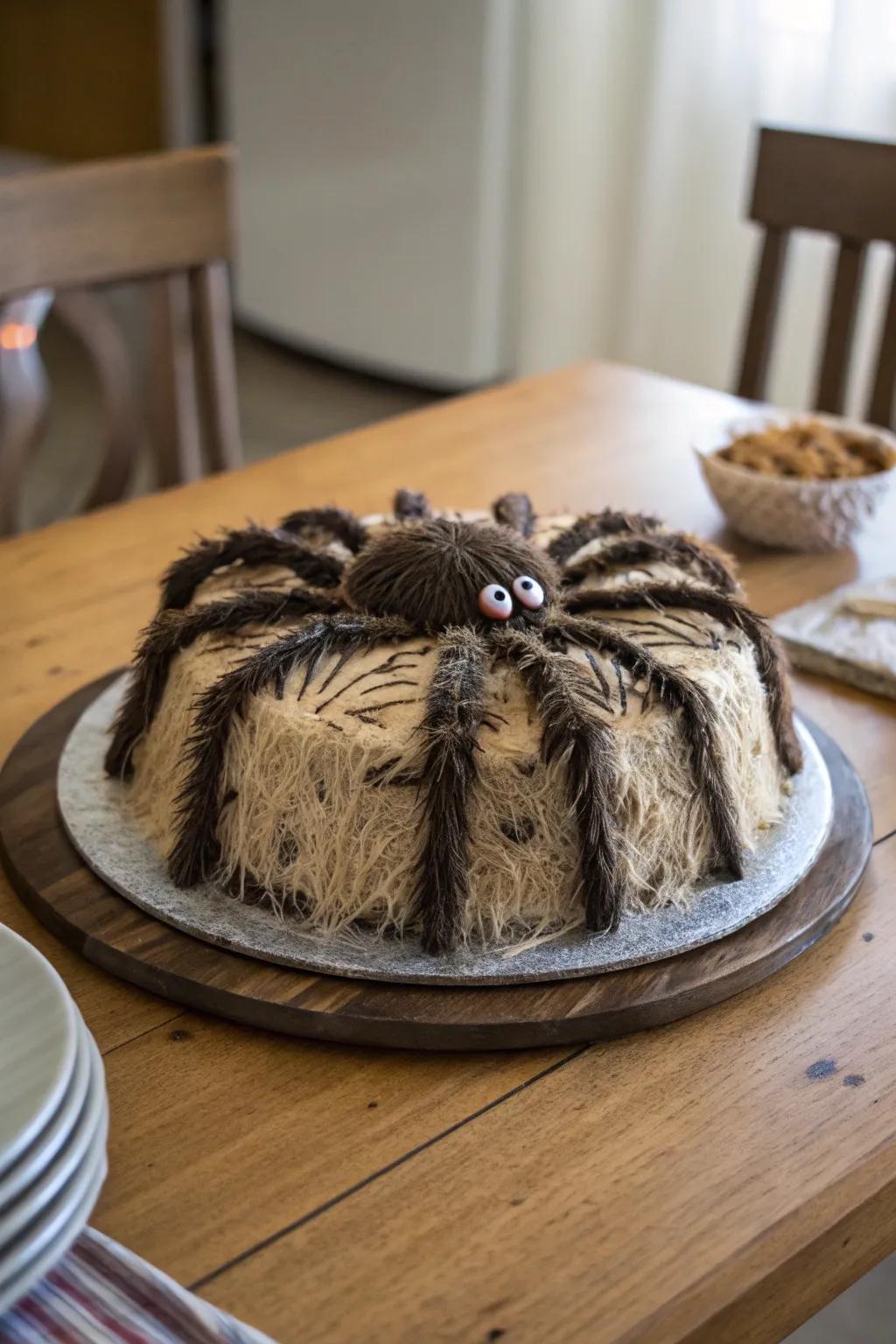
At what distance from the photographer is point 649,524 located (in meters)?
0.99

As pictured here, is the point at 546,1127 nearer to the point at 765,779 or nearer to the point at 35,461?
the point at 765,779

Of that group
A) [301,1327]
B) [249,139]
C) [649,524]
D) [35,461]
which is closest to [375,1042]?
[301,1327]

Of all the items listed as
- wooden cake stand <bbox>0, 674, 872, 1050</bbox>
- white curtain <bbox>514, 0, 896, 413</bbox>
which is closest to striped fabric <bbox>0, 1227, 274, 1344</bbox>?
wooden cake stand <bbox>0, 674, 872, 1050</bbox>

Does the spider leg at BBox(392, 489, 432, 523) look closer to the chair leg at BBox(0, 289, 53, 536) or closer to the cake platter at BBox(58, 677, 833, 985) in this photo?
the cake platter at BBox(58, 677, 833, 985)

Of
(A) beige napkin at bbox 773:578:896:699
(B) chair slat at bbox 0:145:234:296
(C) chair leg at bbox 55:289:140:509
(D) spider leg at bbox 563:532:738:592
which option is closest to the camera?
(D) spider leg at bbox 563:532:738:592

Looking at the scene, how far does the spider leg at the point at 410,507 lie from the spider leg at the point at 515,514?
50 mm

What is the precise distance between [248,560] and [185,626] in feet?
0.32

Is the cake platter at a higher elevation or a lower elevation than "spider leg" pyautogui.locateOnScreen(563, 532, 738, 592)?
lower

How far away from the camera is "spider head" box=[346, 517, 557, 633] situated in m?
0.82

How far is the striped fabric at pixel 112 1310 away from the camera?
570mm

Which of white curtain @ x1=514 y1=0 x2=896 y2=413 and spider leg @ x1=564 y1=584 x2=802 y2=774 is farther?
white curtain @ x1=514 y1=0 x2=896 y2=413

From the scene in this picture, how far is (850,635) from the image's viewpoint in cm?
111

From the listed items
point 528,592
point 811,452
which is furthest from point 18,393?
point 528,592

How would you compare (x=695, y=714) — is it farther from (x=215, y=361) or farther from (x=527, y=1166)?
(x=215, y=361)
